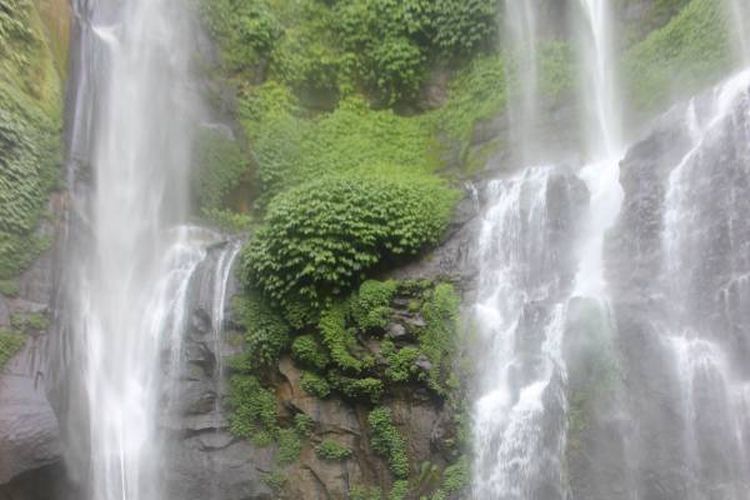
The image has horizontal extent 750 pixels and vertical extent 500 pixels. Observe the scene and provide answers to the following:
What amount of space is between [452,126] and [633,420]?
8.63m

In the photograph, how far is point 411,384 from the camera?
953cm

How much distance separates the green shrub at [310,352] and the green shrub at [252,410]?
757 millimetres

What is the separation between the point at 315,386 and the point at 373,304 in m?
1.53

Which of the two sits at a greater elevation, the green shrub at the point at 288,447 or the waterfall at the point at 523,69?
the waterfall at the point at 523,69

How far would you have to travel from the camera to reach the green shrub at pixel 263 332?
1030 cm

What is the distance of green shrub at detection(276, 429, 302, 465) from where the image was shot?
31.7 ft

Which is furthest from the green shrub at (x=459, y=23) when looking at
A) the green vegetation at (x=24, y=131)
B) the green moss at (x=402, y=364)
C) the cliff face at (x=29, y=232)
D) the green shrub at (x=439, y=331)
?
the green moss at (x=402, y=364)

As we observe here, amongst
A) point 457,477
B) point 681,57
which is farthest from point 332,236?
point 681,57

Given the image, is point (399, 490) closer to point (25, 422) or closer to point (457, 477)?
point (457, 477)

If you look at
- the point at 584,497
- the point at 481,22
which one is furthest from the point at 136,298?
the point at 481,22

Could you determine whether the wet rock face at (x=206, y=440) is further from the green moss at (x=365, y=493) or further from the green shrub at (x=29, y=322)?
the green shrub at (x=29, y=322)

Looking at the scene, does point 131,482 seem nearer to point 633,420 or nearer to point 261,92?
point 633,420

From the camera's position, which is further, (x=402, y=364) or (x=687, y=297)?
(x=402, y=364)

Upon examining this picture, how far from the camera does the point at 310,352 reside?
10.1 meters
